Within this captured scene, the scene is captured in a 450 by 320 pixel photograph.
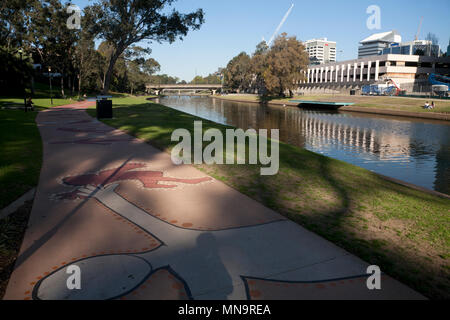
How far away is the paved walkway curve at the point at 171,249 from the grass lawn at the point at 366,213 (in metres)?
0.38

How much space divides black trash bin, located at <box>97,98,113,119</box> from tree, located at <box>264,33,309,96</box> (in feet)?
183

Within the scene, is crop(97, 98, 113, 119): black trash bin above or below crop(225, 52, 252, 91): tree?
below

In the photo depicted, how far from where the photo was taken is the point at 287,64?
71812 millimetres

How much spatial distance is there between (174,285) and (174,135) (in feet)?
39.6

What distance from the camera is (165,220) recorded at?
5.91 meters

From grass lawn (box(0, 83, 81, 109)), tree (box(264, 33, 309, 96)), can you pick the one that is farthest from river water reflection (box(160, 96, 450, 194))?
tree (box(264, 33, 309, 96))

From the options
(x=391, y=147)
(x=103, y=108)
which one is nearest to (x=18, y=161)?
(x=103, y=108)

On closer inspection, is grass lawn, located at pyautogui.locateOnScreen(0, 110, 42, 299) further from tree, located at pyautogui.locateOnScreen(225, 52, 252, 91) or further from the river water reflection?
tree, located at pyautogui.locateOnScreen(225, 52, 252, 91)

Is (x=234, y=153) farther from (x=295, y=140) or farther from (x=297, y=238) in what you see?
(x=295, y=140)

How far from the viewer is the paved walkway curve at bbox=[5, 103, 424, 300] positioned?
3896 millimetres

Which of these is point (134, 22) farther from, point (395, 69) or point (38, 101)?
point (395, 69)

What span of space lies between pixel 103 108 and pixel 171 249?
19396mm

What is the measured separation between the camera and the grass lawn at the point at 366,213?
468cm

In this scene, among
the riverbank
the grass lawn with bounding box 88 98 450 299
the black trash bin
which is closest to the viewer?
the grass lawn with bounding box 88 98 450 299
